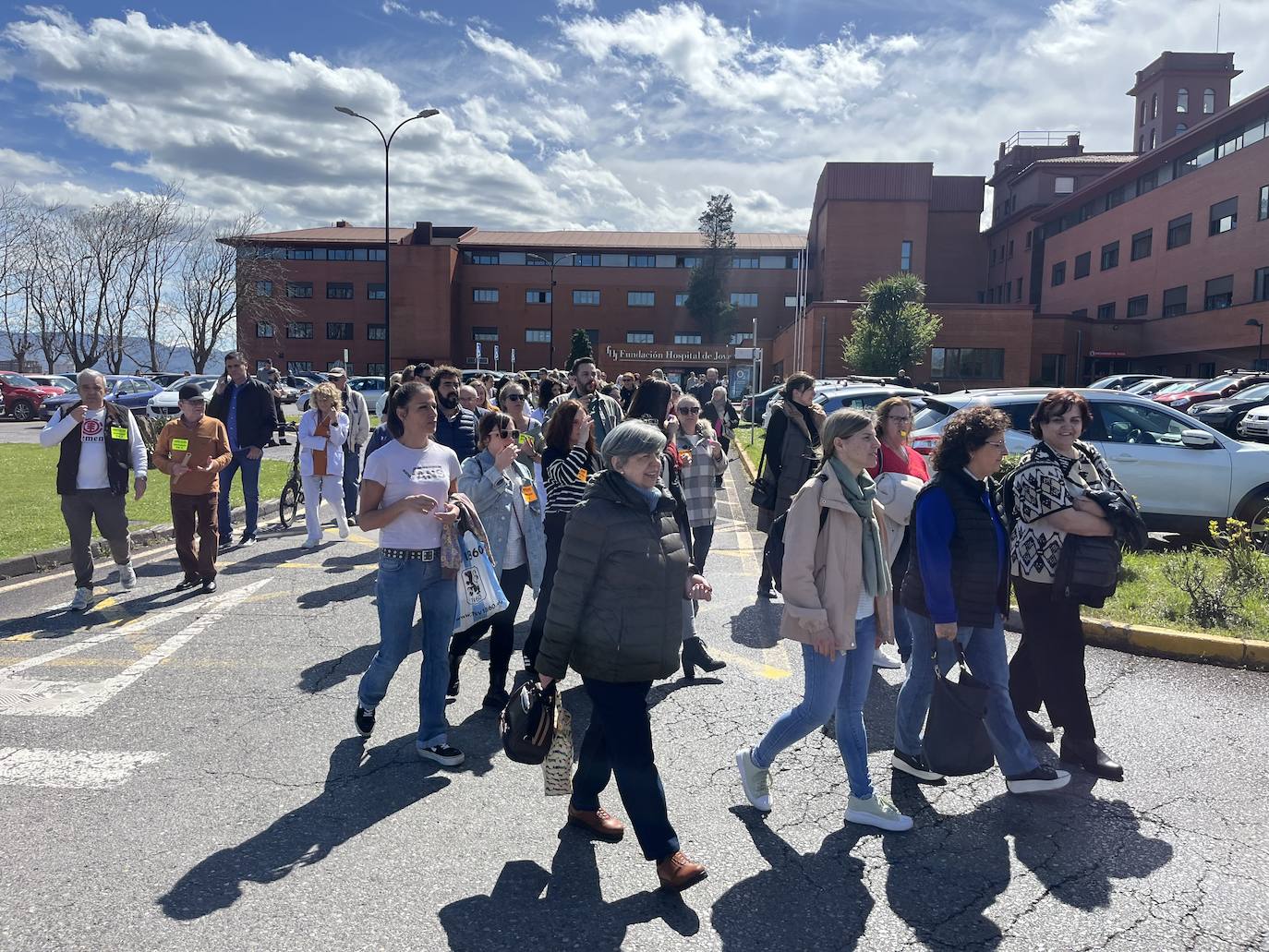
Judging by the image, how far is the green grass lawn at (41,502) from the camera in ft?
30.3

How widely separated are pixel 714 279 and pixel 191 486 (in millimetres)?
63153

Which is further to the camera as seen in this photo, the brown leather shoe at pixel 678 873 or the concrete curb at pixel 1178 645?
the concrete curb at pixel 1178 645

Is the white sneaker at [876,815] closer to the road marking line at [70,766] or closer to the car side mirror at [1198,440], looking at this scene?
the road marking line at [70,766]

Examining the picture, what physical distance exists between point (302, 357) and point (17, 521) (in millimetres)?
64437

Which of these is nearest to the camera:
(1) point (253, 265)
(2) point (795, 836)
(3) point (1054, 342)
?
(2) point (795, 836)

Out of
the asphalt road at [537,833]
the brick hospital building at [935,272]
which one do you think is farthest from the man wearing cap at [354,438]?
the brick hospital building at [935,272]

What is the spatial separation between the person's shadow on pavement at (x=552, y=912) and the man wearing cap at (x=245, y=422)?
7.56m

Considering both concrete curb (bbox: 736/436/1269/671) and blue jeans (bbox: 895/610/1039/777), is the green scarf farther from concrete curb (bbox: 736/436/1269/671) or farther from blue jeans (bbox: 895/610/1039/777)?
concrete curb (bbox: 736/436/1269/671)

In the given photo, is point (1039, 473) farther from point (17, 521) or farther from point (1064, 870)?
point (17, 521)

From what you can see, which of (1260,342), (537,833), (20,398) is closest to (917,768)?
(537,833)

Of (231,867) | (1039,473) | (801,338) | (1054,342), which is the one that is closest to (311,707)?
(231,867)

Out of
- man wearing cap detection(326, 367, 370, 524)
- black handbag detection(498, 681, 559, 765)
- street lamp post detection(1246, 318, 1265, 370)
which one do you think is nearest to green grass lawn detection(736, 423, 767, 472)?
man wearing cap detection(326, 367, 370, 524)

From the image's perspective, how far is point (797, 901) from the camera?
3.24 m

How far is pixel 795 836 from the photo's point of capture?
12.2 ft
